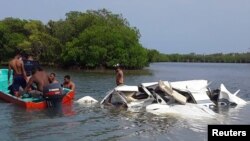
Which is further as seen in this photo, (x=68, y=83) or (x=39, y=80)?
(x=68, y=83)

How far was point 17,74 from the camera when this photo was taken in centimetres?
2094

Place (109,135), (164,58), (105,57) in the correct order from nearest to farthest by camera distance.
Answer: (109,135) < (105,57) < (164,58)

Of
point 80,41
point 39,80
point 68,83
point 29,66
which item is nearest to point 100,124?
point 39,80

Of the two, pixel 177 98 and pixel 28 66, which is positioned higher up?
pixel 28 66

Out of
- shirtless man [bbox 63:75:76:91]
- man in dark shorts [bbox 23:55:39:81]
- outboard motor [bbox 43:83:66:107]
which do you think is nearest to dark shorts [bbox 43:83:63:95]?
outboard motor [bbox 43:83:66:107]

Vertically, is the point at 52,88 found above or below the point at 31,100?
above

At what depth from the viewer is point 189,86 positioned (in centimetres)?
2170

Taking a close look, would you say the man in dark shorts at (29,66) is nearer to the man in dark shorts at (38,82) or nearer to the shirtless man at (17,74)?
the shirtless man at (17,74)

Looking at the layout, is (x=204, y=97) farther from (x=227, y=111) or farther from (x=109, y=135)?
(x=109, y=135)

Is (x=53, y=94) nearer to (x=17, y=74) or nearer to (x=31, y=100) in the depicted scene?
(x=31, y=100)

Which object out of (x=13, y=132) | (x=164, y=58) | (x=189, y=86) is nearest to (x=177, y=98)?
(x=189, y=86)

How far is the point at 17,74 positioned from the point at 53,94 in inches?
126

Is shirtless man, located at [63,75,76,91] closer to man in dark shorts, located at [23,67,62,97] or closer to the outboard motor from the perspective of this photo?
man in dark shorts, located at [23,67,62,97]

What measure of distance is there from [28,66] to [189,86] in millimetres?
8209
